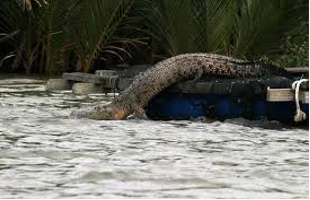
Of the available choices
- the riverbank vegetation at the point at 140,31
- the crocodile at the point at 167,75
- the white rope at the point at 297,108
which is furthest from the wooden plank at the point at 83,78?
the white rope at the point at 297,108

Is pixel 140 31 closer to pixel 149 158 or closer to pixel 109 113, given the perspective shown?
pixel 109 113

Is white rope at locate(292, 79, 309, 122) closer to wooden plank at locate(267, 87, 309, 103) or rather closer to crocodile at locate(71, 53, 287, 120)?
wooden plank at locate(267, 87, 309, 103)

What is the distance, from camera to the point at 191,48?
12.0 metres

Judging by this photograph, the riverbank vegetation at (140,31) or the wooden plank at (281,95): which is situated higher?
the riverbank vegetation at (140,31)

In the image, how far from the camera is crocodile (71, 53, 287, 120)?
702cm

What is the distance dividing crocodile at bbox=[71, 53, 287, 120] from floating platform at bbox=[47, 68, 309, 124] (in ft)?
0.37

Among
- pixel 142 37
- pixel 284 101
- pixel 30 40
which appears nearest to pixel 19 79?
pixel 30 40

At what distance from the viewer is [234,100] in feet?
22.1

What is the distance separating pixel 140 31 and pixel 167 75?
7.44m

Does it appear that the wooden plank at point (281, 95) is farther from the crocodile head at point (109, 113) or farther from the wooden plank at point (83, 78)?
the wooden plank at point (83, 78)

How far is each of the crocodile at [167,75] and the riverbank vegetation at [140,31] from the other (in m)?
3.75

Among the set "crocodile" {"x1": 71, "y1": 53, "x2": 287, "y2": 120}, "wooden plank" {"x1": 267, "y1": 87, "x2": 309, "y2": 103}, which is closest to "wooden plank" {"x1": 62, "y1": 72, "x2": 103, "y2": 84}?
"crocodile" {"x1": 71, "y1": 53, "x2": 287, "y2": 120}

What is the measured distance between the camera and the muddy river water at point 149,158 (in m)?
3.78

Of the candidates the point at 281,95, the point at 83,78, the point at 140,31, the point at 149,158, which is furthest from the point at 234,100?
the point at 140,31
